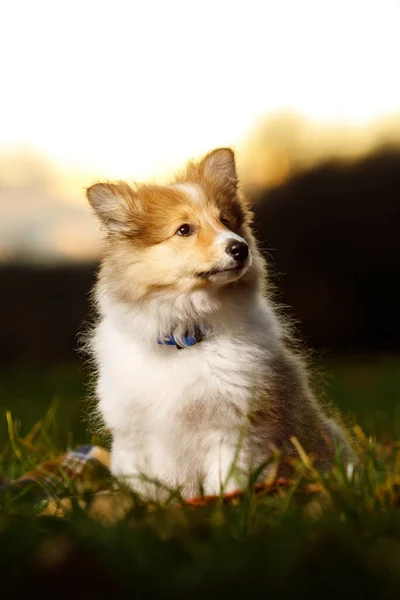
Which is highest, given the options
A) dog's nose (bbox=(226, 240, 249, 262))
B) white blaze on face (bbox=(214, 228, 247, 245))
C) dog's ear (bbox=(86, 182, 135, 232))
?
dog's ear (bbox=(86, 182, 135, 232))

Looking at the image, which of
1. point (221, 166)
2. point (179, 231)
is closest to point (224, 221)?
point (179, 231)

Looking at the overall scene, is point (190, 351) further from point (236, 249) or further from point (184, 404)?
point (236, 249)

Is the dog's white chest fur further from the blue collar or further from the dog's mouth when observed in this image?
the dog's mouth

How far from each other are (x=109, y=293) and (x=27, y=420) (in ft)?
10.8

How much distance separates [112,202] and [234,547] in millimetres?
2059

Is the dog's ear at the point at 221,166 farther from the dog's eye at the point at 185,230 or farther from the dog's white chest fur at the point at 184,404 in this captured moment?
the dog's white chest fur at the point at 184,404

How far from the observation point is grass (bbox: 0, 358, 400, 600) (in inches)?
71.1

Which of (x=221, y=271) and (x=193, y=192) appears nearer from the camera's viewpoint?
(x=221, y=271)

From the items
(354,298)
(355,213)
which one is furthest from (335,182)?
(354,298)

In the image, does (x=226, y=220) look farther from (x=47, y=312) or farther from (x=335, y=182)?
(x=335, y=182)

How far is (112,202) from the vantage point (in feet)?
12.3

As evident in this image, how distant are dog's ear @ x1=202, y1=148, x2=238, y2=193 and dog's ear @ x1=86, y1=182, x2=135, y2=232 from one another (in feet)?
1.37

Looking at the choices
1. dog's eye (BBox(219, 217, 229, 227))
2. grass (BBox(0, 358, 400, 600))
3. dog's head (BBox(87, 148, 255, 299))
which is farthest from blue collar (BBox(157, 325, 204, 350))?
grass (BBox(0, 358, 400, 600))

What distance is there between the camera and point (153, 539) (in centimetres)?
217
